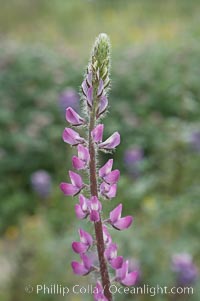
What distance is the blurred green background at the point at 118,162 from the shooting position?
301 centimetres

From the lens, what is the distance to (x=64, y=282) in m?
3.05

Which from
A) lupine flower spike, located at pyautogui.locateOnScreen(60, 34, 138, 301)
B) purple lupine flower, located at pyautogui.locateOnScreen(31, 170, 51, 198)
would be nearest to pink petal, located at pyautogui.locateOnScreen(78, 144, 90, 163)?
lupine flower spike, located at pyautogui.locateOnScreen(60, 34, 138, 301)

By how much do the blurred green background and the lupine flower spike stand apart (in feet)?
5.58

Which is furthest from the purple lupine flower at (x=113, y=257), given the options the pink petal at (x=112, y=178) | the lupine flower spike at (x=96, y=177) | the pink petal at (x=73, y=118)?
the pink petal at (x=73, y=118)

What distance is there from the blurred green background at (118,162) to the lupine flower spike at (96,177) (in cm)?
170

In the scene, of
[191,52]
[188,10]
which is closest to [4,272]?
[191,52]

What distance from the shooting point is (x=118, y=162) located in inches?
224

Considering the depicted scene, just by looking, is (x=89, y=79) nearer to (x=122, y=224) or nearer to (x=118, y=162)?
(x=122, y=224)

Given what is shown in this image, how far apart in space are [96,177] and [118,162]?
4.77 metres

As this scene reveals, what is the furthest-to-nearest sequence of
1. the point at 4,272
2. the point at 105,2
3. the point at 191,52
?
the point at 105,2
the point at 191,52
the point at 4,272

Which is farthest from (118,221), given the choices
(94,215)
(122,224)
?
(94,215)

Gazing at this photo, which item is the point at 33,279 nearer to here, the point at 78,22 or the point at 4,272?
the point at 4,272

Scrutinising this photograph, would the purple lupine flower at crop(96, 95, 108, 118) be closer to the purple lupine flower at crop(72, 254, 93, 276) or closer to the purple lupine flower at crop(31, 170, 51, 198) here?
the purple lupine flower at crop(72, 254, 93, 276)

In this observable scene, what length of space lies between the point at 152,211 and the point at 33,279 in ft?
2.66
